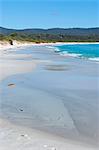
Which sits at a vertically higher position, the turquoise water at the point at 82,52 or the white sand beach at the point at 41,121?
the white sand beach at the point at 41,121

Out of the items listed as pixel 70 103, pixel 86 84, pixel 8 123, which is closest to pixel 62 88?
pixel 86 84

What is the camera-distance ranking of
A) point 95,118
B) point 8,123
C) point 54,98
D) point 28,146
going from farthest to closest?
point 54,98
point 95,118
point 8,123
point 28,146

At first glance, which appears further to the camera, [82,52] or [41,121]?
[82,52]

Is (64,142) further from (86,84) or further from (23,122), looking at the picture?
(86,84)

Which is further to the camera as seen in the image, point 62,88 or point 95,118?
point 62,88

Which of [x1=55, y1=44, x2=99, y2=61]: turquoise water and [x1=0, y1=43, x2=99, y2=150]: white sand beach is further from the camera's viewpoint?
[x1=55, y1=44, x2=99, y2=61]: turquoise water

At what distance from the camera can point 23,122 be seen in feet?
25.3

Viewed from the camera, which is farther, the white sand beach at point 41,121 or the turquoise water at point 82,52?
the turquoise water at point 82,52

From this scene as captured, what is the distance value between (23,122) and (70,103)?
262 centimetres

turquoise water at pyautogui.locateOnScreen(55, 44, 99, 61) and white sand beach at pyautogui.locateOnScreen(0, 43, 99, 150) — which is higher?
white sand beach at pyautogui.locateOnScreen(0, 43, 99, 150)

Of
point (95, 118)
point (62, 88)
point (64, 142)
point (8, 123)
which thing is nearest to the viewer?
point (64, 142)

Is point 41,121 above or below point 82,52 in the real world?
above

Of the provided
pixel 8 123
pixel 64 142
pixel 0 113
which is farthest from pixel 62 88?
pixel 64 142

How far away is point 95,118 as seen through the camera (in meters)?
8.12
